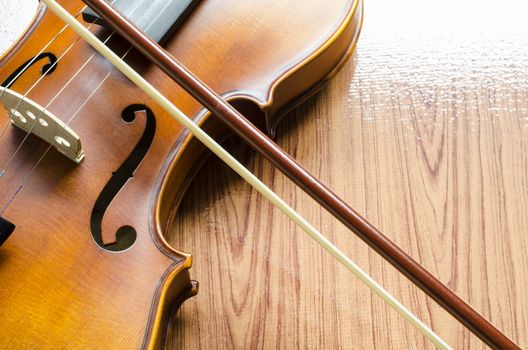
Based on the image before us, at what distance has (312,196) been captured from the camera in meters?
0.95

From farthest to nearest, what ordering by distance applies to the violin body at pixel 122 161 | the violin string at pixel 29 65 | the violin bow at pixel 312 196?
the violin string at pixel 29 65, the violin body at pixel 122 161, the violin bow at pixel 312 196

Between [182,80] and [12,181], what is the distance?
321 millimetres

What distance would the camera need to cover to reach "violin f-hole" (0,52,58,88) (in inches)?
46.1

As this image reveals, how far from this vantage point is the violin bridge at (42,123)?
1060mm

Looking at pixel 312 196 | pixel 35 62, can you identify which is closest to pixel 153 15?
pixel 35 62

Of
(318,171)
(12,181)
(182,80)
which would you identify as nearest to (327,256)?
(318,171)

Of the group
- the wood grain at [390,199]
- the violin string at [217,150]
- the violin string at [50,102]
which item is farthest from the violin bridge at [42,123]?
the wood grain at [390,199]

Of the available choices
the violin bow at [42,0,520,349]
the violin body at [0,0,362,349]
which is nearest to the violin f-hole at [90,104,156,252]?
the violin body at [0,0,362,349]

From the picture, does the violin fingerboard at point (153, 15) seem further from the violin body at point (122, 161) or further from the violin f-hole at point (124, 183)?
the violin f-hole at point (124, 183)

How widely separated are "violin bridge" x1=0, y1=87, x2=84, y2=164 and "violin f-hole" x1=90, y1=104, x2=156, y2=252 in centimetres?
7

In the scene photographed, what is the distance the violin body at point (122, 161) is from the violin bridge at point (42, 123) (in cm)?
2

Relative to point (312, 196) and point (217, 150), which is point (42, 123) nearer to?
point (217, 150)

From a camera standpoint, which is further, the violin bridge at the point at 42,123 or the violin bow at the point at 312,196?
the violin bridge at the point at 42,123

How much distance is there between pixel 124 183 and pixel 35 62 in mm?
292
